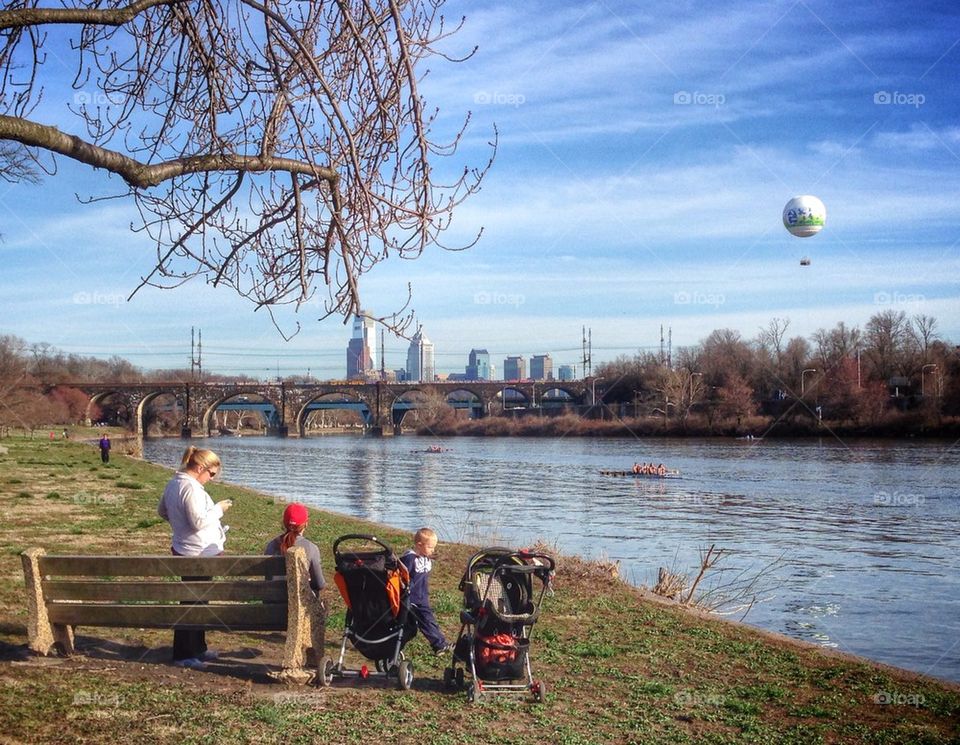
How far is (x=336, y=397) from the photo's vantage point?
133 m

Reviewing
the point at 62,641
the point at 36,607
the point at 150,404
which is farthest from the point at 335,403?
the point at 36,607

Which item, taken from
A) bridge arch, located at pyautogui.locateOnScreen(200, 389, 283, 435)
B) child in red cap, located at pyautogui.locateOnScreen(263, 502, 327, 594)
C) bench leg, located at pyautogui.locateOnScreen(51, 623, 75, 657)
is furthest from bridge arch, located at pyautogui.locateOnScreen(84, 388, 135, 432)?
child in red cap, located at pyautogui.locateOnScreen(263, 502, 327, 594)

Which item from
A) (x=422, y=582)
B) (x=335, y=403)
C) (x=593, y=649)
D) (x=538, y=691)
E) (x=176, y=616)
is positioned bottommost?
(x=593, y=649)

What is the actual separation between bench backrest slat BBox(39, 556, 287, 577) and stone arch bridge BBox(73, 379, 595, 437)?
106 metres

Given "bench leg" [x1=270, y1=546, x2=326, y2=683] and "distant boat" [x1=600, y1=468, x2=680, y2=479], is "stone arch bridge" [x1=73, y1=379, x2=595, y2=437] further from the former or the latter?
"bench leg" [x1=270, y1=546, x2=326, y2=683]

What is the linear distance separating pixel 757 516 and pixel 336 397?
351 feet

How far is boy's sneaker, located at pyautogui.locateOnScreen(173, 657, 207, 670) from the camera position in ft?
23.5

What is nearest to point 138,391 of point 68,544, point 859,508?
point 859,508

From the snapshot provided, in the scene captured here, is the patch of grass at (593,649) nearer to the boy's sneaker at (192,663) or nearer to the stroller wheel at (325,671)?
the stroller wheel at (325,671)

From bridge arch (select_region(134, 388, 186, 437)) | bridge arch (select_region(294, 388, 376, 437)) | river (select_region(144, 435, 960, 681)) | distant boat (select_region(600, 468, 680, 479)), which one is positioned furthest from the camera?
Result: bridge arch (select_region(294, 388, 376, 437))

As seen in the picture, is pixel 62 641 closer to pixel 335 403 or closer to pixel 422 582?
pixel 422 582

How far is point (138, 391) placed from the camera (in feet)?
369

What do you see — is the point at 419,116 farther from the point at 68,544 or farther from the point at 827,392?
the point at 827,392

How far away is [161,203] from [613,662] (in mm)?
5385
